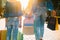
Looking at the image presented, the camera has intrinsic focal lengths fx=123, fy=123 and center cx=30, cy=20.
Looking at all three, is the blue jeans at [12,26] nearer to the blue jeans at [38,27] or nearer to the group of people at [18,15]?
the group of people at [18,15]

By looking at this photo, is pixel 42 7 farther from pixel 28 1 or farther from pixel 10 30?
pixel 10 30

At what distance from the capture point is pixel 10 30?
4.02 feet

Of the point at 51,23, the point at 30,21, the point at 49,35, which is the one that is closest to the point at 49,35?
the point at 49,35

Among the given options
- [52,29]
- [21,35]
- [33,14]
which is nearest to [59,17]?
[52,29]

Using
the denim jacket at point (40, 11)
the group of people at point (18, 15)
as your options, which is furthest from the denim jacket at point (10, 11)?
the denim jacket at point (40, 11)

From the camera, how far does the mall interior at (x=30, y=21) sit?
1.20 meters

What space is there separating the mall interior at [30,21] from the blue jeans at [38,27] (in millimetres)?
31

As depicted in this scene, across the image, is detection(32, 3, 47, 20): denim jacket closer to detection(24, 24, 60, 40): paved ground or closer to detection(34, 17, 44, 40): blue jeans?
detection(34, 17, 44, 40): blue jeans

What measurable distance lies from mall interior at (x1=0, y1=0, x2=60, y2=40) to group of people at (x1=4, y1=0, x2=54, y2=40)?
0.07ft

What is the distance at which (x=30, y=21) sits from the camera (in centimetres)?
125

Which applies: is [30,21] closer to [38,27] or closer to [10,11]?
[38,27]

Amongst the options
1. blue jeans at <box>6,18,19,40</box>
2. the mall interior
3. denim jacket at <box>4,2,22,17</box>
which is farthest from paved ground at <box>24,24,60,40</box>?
denim jacket at <box>4,2,22,17</box>

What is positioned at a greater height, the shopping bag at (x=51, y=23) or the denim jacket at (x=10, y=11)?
the denim jacket at (x=10, y=11)

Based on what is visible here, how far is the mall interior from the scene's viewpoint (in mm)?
1198
